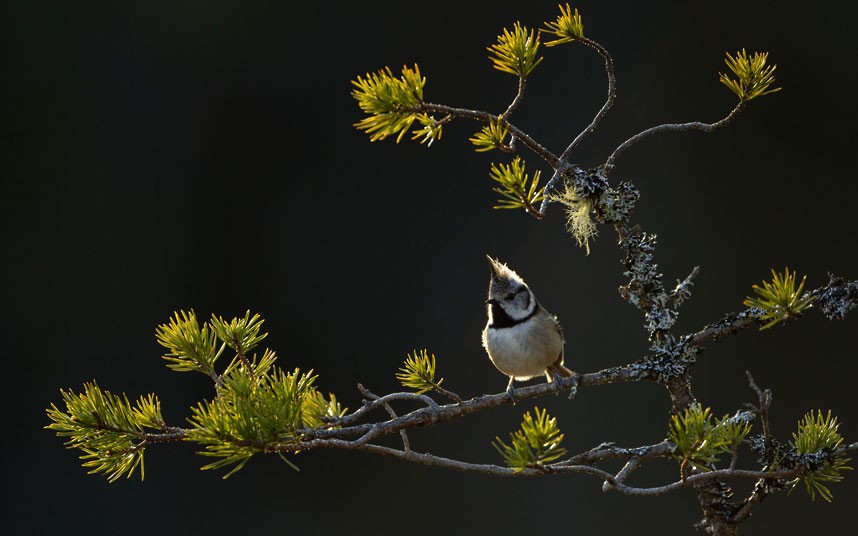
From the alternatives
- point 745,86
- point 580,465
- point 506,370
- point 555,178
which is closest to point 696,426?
point 580,465

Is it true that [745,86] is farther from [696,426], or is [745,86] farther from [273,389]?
[273,389]

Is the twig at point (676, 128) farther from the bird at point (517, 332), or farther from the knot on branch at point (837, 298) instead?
the bird at point (517, 332)

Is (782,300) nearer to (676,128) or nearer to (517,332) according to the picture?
(676,128)

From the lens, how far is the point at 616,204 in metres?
0.83

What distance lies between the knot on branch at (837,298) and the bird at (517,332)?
50cm

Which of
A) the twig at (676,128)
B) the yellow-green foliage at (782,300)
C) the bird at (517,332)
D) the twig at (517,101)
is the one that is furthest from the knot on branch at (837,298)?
the bird at (517,332)

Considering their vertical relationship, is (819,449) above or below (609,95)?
below

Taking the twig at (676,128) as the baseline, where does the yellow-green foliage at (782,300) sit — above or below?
below

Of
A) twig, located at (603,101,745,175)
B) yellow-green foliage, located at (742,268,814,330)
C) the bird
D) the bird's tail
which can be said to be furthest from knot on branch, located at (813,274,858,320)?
the bird's tail

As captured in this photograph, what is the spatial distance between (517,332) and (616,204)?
0.43 meters

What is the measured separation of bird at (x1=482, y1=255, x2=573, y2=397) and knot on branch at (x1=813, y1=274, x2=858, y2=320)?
50cm

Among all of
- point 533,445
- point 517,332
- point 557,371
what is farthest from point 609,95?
point 557,371

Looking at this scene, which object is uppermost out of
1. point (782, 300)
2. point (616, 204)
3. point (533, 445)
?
point (616, 204)

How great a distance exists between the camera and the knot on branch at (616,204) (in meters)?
0.82
